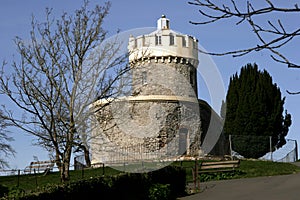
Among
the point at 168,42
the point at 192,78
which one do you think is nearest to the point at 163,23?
the point at 168,42

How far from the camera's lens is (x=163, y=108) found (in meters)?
31.8

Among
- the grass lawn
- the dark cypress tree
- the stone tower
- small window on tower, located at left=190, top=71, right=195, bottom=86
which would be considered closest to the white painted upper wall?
the stone tower

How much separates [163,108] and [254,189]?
52.4ft

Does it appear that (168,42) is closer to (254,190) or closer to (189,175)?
(189,175)

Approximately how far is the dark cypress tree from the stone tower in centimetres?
253

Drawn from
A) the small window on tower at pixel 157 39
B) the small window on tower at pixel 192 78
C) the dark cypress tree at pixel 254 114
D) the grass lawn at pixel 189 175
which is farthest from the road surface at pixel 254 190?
the small window on tower at pixel 192 78

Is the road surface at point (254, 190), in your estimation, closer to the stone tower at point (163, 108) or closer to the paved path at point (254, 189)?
the paved path at point (254, 189)

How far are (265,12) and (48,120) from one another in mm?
13230

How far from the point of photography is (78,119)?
1616 centimetres

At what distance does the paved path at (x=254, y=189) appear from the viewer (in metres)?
14.5

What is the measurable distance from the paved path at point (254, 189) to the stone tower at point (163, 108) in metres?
11.3

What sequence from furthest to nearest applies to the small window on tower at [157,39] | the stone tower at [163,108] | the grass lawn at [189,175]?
the small window on tower at [157,39], the stone tower at [163,108], the grass lawn at [189,175]

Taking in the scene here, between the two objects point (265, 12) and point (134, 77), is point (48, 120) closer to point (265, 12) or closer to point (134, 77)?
point (134, 77)

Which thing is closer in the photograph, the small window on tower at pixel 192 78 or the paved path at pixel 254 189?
the paved path at pixel 254 189
